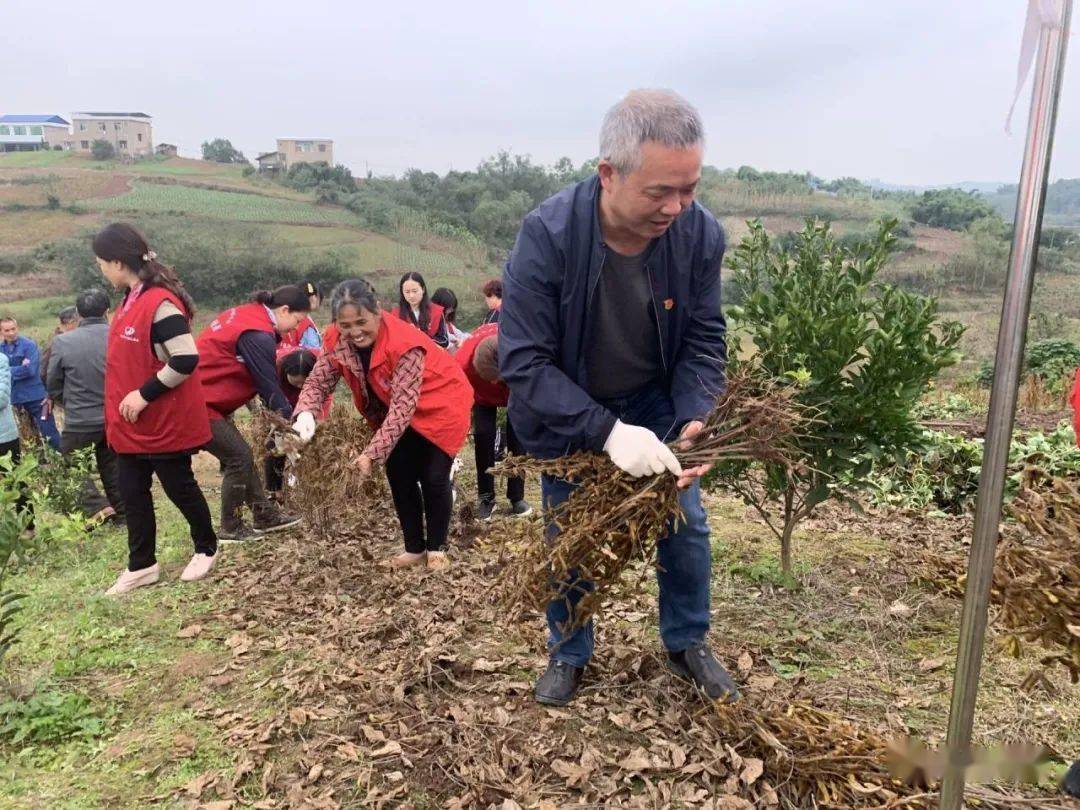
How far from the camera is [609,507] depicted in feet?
7.55

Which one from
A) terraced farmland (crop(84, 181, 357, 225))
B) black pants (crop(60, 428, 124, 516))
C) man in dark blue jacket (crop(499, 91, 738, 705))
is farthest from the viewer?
terraced farmland (crop(84, 181, 357, 225))

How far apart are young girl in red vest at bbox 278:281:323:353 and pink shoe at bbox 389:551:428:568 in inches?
63.6

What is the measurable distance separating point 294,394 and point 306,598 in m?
1.95

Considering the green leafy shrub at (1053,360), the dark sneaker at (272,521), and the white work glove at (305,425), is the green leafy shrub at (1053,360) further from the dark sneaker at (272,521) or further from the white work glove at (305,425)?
the white work glove at (305,425)

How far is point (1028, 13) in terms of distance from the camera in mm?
1220

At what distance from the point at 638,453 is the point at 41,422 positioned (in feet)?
22.7

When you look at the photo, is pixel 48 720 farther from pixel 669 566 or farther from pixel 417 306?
pixel 417 306

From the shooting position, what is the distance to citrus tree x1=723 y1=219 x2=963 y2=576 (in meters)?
3.15

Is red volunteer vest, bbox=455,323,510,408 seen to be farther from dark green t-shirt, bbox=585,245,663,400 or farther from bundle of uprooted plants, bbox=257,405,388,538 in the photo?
dark green t-shirt, bbox=585,245,663,400

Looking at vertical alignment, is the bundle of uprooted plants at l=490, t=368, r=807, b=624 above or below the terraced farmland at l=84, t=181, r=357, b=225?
below

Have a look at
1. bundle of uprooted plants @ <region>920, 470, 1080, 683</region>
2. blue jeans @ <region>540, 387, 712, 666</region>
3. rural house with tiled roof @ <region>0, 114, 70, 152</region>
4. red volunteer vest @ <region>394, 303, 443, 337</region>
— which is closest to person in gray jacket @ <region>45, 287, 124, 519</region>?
red volunteer vest @ <region>394, 303, 443, 337</region>

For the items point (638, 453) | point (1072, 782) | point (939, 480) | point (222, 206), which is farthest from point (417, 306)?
point (222, 206)

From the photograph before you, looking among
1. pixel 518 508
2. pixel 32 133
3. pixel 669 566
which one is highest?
pixel 32 133

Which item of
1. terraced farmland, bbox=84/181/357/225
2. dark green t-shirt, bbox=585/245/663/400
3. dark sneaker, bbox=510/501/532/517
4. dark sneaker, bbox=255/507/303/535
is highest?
terraced farmland, bbox=84/181/357/225
